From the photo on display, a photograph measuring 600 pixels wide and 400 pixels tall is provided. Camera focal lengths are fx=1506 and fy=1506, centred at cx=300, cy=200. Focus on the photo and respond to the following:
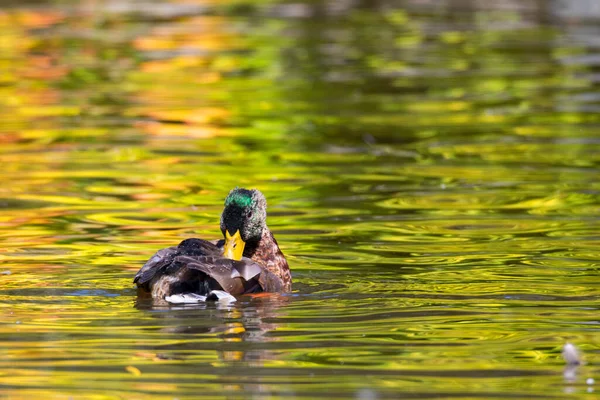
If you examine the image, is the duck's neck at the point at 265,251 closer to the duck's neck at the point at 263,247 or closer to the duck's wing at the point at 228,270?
the duck's neck at the point at 263,247

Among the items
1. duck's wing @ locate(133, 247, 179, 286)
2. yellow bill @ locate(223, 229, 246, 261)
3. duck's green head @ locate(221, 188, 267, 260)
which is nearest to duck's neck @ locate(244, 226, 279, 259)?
duck's green head @ locate(221, 188, 267, 260)

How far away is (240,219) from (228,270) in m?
0.47

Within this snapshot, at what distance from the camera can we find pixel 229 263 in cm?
809

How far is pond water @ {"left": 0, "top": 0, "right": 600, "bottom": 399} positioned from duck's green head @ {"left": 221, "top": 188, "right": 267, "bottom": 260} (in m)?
0.34

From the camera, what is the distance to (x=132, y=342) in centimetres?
713

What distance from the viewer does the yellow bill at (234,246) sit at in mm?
8312

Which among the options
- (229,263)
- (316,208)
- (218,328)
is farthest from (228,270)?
(316,208)

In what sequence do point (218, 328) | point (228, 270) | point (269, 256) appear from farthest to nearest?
point (269, 256)
point (228, 270)
point (218, 328)

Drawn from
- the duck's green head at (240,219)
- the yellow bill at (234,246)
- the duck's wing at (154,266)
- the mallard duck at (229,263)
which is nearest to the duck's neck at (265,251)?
the mallard duck at (229,263)

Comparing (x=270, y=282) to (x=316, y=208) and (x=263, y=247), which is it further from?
(x=316, y=208)

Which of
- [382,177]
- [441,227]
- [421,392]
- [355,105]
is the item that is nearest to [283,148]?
[382,177]

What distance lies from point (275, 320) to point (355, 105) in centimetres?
1037

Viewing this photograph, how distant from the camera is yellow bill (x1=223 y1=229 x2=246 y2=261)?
831 cm

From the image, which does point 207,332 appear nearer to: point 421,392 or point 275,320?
point 275,320
